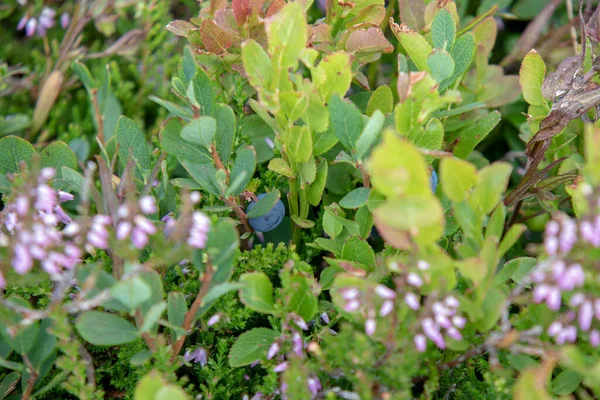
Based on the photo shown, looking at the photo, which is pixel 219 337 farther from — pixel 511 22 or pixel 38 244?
pixel 511 22

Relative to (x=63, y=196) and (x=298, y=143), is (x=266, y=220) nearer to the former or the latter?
(x=298, y=143)

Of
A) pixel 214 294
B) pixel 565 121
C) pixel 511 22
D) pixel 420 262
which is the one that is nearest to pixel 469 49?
pixel 565 121

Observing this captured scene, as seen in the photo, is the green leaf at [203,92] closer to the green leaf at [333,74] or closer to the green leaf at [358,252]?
the green leaf at [333,74]

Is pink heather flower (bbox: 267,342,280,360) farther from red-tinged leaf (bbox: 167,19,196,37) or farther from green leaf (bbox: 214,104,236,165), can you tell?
red-tinged leaf (bbox: 167,19,196,37)

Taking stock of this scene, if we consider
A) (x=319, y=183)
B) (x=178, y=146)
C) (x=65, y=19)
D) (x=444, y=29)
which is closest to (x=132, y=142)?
(x=178, y=146)

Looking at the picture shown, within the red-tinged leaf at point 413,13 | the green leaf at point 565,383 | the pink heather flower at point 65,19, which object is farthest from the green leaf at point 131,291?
the pink heather flower at point 65,19
